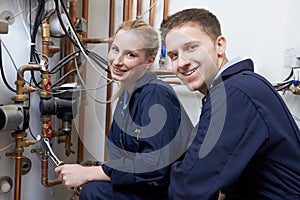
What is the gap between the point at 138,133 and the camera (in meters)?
1.01

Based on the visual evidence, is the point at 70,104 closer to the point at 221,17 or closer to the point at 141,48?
the point at 141,48

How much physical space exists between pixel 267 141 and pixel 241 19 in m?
1.03

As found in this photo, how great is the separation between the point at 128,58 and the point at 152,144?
0.30m

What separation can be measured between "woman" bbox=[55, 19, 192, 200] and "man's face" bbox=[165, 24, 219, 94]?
15 cm

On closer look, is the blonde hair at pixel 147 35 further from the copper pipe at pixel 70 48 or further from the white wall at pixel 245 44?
→ the copper pipe at pixel 70 48

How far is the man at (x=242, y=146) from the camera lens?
0.68 m

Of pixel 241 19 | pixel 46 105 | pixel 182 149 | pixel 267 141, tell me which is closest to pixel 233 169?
pixel 267 141

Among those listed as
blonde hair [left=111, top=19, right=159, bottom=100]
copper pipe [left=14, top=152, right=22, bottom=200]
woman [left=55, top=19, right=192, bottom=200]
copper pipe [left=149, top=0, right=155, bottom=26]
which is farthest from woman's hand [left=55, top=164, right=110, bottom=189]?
copper pipe [left=149, top=0, right=155, bottom=26]

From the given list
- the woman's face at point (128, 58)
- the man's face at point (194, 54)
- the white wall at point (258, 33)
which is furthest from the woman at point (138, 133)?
the white wall at point (258, 33)

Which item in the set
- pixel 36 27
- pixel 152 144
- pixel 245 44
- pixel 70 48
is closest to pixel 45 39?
pixel 36 27

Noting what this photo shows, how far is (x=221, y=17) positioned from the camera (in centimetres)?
161

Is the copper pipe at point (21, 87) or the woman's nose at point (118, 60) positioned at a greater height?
the woman's nose at point (118, 60)

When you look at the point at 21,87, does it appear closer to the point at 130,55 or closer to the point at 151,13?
the point at 130,55

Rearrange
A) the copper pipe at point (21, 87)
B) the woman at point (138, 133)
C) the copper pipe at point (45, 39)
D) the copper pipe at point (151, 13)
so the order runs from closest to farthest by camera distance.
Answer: the woman at point (138, 133), the copper pipe at point (21, 87), the copper pipe at point (45, 39), the copper pipe at point (151, 13)
